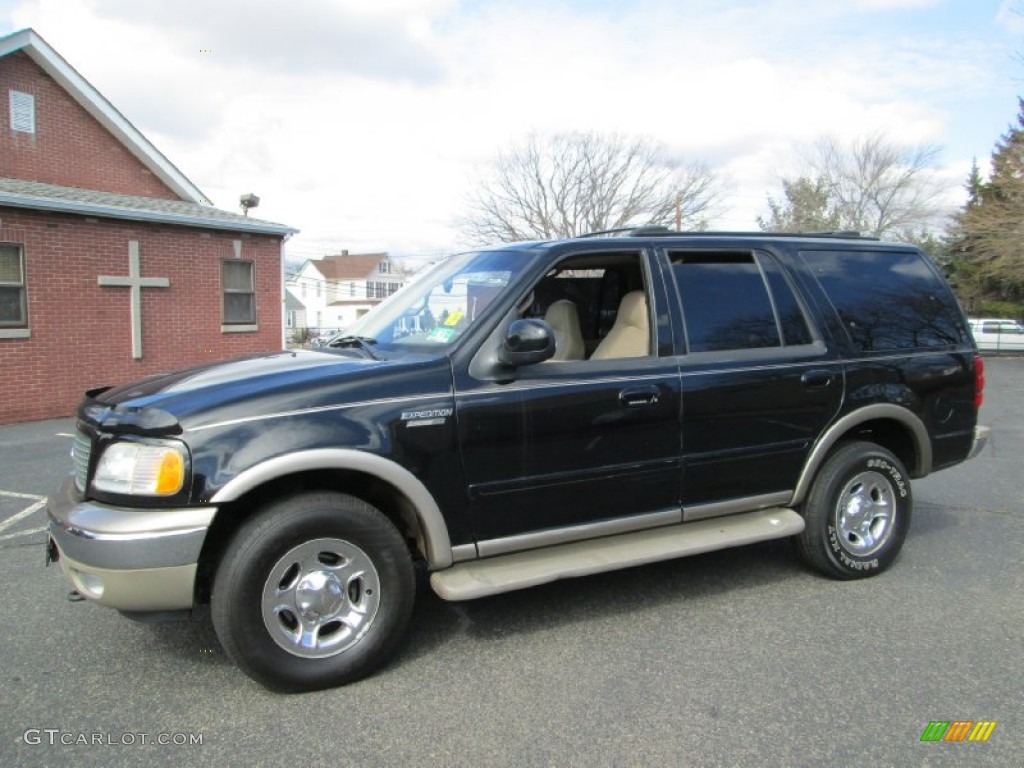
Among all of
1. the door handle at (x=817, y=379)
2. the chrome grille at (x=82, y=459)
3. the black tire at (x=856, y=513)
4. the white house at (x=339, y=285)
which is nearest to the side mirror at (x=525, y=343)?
the door handle at (x=817, y=379)

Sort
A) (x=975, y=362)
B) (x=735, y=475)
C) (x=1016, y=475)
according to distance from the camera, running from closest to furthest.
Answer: (x=735, y=475)
(x=975, y=362)
(x=1016, y=475)

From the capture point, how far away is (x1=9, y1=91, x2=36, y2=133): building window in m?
13.7

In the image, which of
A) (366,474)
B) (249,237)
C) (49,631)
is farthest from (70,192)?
(366,474)

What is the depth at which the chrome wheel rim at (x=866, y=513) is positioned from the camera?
4.19 meters

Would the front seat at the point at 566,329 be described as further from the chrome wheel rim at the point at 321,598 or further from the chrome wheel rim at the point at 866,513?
the chrome wheel rim at the point at 866,513

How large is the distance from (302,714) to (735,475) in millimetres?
2382

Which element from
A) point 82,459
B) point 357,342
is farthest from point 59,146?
point 82,459

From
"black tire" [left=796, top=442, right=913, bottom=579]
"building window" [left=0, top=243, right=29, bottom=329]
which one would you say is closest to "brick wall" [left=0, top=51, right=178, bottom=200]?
"building window" [left=0, top=243, right=29, bottom=329]

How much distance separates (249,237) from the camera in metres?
14.2

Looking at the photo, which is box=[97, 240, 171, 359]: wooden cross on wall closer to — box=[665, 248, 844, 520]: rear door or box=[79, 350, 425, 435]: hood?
box=[79, 350, 425, 435]: hood

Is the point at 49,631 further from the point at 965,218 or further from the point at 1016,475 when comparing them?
the point at 965,218

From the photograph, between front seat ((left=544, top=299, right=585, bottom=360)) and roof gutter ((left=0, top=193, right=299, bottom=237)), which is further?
roof gutter ((left=0, top=193, right=299, bottom=237))

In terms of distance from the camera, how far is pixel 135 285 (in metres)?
12.4

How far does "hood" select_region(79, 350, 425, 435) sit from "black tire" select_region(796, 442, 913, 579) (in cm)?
243
